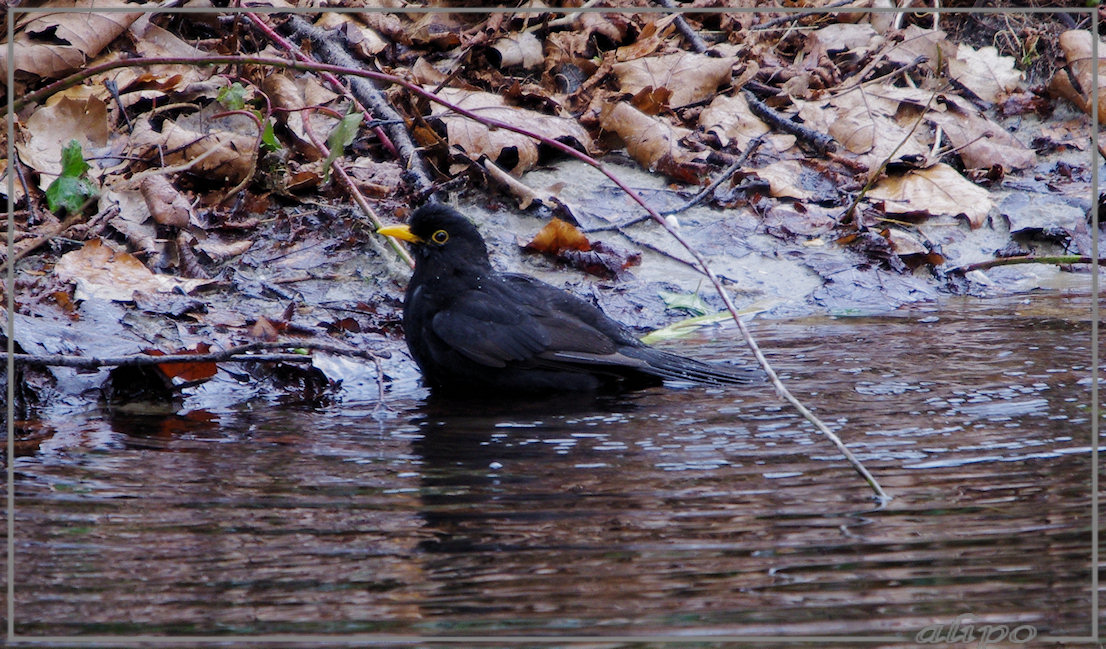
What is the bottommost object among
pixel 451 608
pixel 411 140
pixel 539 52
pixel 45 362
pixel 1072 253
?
pixel 451 608

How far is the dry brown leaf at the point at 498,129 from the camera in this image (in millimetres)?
6738

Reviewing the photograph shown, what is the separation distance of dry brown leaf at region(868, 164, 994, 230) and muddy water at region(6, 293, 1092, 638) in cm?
282

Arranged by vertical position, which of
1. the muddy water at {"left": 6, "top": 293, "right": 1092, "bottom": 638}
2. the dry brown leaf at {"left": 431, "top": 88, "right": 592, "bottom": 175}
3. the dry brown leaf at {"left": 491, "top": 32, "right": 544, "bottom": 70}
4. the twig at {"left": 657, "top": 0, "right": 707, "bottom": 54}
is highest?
the twig at {"left": 657, "top": 0, "right": 707, "bottom": 54}

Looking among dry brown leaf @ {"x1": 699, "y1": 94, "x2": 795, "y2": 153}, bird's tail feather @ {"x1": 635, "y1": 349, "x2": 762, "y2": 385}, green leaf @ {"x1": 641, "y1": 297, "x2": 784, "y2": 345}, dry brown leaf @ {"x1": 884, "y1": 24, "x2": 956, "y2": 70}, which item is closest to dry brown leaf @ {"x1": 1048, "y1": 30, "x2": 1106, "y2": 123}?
dry brown leaf @ {"x1": 884, "y1": 24, "x2": 956, "y2": 70}

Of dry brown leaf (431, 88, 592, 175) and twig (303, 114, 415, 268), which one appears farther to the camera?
dry brown leaf (431, 88, 592, 175)

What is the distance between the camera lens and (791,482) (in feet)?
10.7

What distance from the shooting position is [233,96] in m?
6.32

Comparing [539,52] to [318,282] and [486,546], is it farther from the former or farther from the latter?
[486,546]

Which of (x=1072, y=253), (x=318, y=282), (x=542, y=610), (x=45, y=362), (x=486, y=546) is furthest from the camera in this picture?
(x=1072, y=253)

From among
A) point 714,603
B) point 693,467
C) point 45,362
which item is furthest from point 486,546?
point 45,362

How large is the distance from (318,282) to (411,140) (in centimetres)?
138

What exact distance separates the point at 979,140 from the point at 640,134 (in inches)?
102

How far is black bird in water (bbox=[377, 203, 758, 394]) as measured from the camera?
192 inches

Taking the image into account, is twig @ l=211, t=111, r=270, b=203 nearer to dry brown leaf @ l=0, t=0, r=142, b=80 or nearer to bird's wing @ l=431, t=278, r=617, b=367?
dry brown leaf @ l=0, t=0, r=142, b=80
